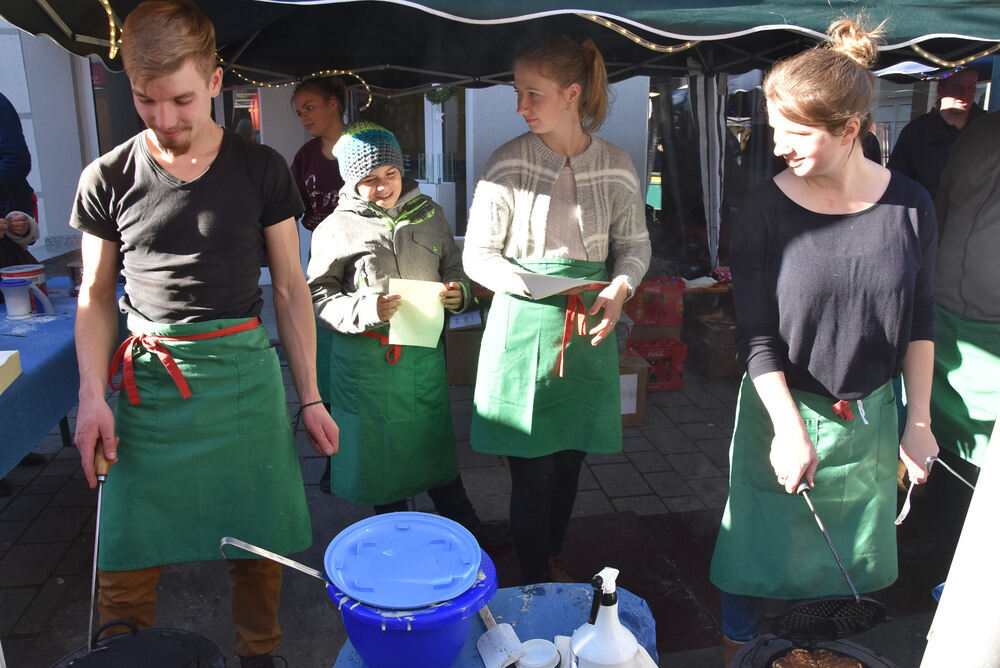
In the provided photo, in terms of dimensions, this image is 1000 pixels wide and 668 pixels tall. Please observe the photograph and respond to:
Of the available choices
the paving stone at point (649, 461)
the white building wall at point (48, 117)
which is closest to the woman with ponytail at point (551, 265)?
the paving stone at point (649, 461)

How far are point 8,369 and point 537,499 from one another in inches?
66.0

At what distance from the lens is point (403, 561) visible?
143 cm

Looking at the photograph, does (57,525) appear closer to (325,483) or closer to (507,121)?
(325,483)

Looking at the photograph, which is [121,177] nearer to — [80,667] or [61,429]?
[80,667]

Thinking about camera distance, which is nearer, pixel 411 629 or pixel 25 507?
pixel 411 629

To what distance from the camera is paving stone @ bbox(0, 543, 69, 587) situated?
2893 mm

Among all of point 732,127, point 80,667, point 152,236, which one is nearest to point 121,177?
point 152,236

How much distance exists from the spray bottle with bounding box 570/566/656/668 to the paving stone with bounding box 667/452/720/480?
8.74ft

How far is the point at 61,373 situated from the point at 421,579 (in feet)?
6.39

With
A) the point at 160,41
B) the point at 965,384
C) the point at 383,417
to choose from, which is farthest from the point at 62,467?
the point at 965,384

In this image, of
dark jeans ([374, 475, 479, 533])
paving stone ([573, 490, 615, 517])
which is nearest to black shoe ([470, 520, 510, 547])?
dark jeans ([374, 475, 479, 533])

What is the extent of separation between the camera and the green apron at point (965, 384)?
2537 mm

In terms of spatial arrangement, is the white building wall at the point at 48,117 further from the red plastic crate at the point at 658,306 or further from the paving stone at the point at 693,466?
the paving stone at the point at 693,466

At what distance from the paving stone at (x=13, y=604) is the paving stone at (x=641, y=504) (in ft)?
8.20
